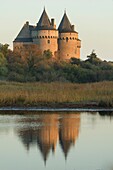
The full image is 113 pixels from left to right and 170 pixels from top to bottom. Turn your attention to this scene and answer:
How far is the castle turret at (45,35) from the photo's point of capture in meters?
59.4

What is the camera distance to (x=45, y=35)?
59.9 m

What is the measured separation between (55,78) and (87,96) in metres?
15.5

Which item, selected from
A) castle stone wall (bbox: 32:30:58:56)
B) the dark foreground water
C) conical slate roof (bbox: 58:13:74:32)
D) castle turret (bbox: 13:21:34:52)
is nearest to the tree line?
castle stone wall (bbox: 32:30:58:56)

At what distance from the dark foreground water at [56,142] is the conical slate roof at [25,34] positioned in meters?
42.8

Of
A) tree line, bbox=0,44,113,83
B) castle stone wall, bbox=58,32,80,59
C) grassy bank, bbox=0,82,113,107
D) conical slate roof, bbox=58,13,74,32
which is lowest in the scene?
grassy bank, bbox=0,82,113,107

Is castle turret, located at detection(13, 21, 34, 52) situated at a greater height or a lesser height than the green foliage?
greater

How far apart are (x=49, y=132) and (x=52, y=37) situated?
46208 millimetres

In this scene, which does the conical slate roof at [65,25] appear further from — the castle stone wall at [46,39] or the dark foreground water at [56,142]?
the dark foreground water at [56,142]

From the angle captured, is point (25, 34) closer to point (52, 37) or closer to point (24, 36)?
point (24, 36)

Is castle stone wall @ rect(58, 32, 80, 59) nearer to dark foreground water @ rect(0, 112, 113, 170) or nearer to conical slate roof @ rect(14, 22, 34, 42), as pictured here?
Result: conical slate roof @ rect(14, 22, 34, 42)

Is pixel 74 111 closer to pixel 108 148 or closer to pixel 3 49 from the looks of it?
pixel 108 148

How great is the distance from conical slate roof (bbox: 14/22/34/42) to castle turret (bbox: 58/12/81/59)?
148 inches

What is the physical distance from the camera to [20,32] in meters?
61.9

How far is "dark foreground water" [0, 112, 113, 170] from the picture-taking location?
9922mm
